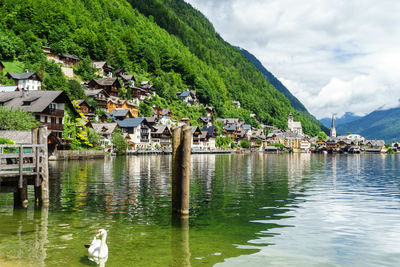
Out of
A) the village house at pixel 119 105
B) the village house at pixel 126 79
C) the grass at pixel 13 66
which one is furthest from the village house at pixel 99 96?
the village house at pixel 126 79

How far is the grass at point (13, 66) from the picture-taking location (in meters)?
130

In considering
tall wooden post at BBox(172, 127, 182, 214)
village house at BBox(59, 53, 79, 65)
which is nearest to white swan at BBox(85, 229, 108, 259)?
tall wooden post at BBox(172, 127, 182, 214)

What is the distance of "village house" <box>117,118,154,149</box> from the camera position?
133m

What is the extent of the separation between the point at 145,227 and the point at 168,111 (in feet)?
501

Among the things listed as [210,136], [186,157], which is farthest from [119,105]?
[186,157]

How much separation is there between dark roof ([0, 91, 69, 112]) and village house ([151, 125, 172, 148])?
71176 mm

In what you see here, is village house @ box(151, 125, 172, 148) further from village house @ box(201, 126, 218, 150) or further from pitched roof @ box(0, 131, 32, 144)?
pitched roof @ box(0, 131, 32, 144)

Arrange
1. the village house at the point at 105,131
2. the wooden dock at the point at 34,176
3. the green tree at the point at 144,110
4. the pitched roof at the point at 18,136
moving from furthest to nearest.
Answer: the green tree at the point at 144,110 → the village house at the point at 105,131 → the pitched roof at the point at 18,136 → the wooden dock at the point at 34,176

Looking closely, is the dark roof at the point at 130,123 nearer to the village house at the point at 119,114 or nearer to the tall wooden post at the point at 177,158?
the village house at the point at 119,114

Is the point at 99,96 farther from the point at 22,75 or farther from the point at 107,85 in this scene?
the point at 22,75

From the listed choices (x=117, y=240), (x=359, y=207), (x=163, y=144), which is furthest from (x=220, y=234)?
(x=163, y=144)

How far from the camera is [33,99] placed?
2879 inches

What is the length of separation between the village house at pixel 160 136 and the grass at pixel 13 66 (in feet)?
169

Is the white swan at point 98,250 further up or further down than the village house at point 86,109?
further down
